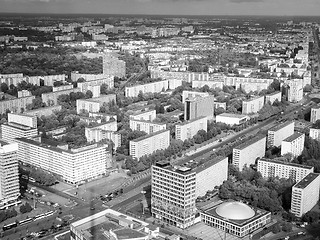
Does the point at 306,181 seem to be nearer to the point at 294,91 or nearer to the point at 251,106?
the point at 251,106

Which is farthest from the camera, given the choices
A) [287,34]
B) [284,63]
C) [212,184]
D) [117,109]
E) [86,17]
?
[86,17]

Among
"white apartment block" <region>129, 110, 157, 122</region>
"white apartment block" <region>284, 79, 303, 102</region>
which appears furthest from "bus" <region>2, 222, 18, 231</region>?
"white apartment block" <region>284, 79, 303, 102</region>

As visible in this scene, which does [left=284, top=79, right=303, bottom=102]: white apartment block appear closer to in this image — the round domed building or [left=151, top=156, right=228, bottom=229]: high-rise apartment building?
the round domed building

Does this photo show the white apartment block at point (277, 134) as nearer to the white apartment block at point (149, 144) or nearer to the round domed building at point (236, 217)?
the white apartment block at point (149, 144)

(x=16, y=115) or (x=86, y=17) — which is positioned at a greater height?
(x=86, y=17)

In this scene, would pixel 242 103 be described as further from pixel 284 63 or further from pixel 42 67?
pixel 42 67

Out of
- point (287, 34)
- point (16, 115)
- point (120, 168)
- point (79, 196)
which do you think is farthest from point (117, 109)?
point (287, 34)
